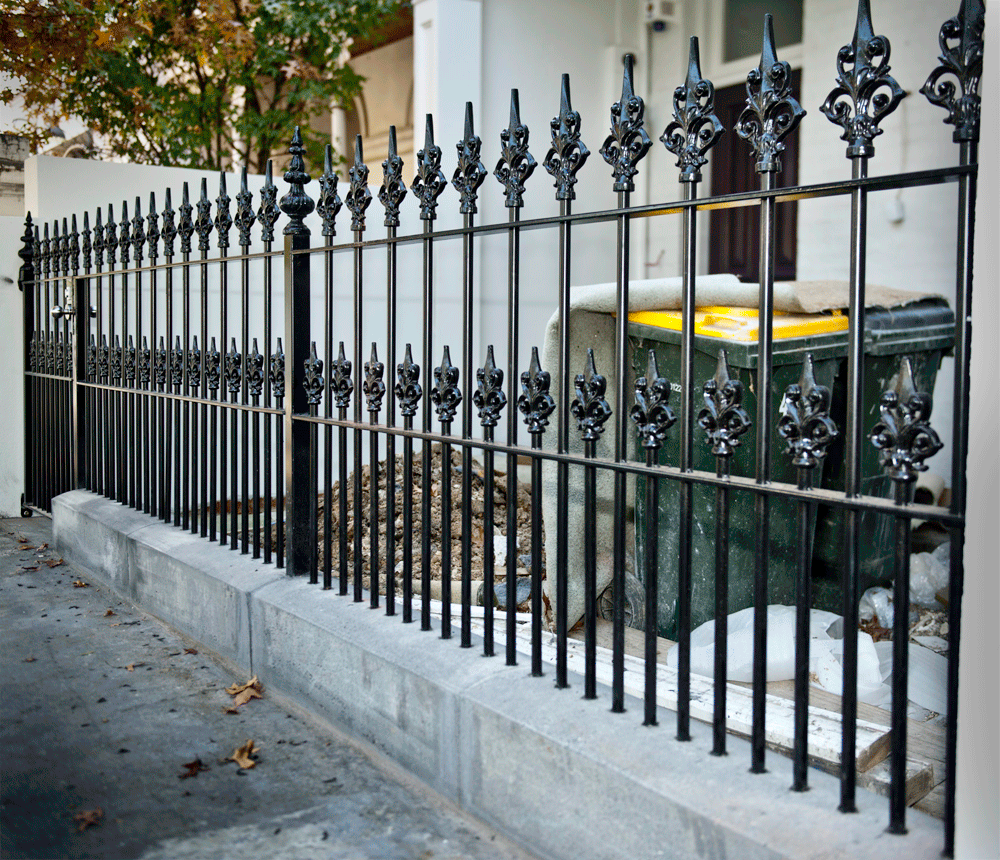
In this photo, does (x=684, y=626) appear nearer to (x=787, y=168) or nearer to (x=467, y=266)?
(x=467, y=266)

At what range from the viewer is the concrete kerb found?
1835 mm

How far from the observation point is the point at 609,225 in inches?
359

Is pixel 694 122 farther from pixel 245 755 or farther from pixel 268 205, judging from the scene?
pixel 245 755

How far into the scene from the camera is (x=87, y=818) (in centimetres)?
242

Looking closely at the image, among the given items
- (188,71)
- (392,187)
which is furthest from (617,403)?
(188,71)

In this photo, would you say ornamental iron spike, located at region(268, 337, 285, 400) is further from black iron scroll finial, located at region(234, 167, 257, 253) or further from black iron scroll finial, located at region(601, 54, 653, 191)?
black iron scroll finial, located at region(601, 54, 653, 191)

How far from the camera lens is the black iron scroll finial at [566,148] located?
231 cm

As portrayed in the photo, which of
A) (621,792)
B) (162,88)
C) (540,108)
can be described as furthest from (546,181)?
(621,792)

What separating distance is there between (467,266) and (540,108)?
628 cm

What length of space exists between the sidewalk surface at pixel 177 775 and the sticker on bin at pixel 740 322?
1831mm

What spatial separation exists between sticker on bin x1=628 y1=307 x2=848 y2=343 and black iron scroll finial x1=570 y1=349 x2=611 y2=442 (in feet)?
3.81

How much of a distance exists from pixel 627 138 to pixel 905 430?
0.94 metres

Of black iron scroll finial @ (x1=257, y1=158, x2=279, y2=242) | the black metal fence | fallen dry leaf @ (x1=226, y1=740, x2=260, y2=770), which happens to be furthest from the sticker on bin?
fallen dry leaf @ (x1=226, y1=740, x2=260, y2=770)

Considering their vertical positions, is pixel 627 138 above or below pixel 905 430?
above
